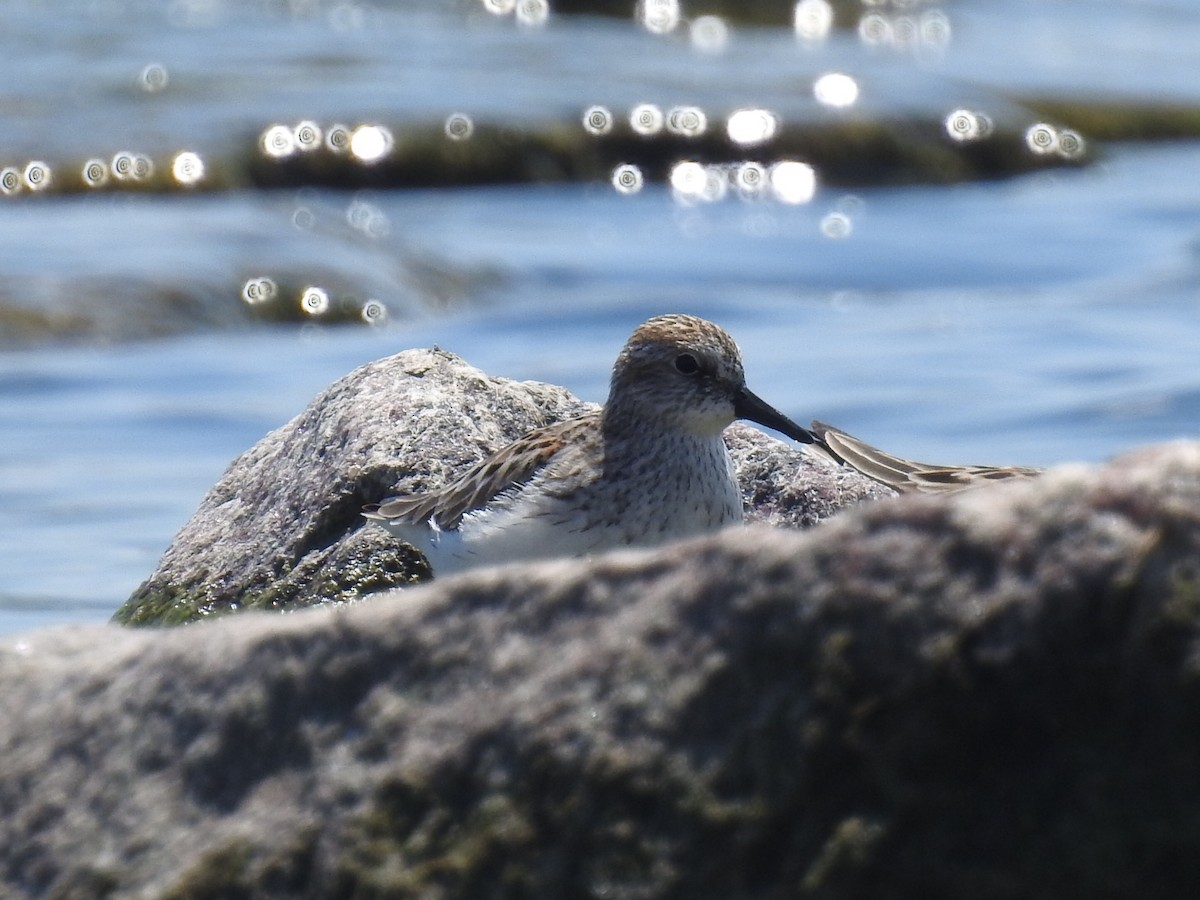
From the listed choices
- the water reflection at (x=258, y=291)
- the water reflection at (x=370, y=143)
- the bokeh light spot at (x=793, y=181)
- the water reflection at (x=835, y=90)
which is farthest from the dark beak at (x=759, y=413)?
the water reflection at (x=835, y=90)

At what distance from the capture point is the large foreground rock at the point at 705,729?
3250mm

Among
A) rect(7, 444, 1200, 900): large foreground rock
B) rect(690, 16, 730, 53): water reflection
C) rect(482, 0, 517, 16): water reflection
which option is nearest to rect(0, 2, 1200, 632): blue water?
rect(690, 16, 730, 53): water reflection

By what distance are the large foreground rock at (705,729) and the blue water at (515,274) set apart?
506cm

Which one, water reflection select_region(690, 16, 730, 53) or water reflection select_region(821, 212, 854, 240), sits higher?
water reflection select_region(690, 16, 730, 53)

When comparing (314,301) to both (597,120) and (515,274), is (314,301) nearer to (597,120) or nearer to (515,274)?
(515,274)

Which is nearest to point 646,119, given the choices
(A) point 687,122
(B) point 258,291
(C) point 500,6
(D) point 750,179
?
(A) point 687,122

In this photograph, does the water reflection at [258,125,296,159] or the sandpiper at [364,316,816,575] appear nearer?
the sandpiper at [364,316,816,575]

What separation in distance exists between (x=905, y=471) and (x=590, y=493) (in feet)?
3.53

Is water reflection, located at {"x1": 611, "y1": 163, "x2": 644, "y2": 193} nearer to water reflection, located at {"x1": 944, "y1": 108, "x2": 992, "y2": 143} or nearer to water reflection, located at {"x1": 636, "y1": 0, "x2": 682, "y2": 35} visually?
water reflection, located at {"x1": 944, "y1": 108, "x2": 992, "y2": 143}

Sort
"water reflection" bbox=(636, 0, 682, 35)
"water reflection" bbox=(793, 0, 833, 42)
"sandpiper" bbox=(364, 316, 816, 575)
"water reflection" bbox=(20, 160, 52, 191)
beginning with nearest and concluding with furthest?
1. "sandpiper" bbox=(364, 316, 816, 575)
2. "water reflection" bbox=(20, 160, 52, 191)
3. "water reflection" bbox=(636, 0, 682, 35)
4. "water reflection" bbox=(793, 0, 833, 42)

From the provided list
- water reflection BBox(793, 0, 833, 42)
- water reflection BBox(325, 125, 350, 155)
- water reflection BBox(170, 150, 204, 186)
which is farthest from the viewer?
water reflection BBox(793, 0, 833, 42)

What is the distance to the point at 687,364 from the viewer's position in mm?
7320

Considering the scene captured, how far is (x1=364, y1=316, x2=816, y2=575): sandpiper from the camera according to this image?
660 cm

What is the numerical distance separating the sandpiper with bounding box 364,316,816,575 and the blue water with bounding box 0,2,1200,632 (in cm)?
274
